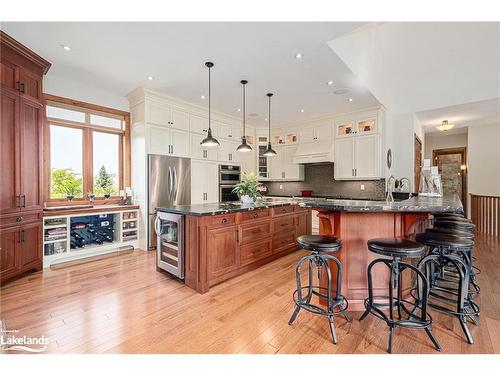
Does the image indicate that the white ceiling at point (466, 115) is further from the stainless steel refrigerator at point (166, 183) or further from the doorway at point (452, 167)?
the stainless steel refrigerator at point (166, 183)

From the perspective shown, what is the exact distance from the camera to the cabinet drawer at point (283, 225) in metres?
3.69

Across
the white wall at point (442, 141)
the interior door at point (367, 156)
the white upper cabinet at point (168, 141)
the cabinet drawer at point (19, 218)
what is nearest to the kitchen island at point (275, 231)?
the cabinet drawer at point (19, 218)

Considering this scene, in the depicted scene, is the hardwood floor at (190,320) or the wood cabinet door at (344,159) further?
the wood cabinet door at (344,159)

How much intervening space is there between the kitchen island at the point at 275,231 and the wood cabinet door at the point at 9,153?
1.66m

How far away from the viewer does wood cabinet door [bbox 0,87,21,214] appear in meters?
2.73

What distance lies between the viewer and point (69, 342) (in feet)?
5.89

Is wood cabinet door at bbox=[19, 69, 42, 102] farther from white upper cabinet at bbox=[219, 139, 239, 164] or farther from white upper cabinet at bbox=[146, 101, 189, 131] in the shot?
white upper cabinet at bbox=[219, 139, 239, 164]

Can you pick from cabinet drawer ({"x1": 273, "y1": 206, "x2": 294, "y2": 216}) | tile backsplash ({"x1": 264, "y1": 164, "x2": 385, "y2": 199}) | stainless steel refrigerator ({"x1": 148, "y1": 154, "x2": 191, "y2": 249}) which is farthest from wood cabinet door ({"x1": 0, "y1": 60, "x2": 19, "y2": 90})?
tile backsplash ({"x1": 264, "y1": 164, "x2": 385, "y2": 199})

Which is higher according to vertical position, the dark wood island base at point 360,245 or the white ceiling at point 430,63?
the white ceiling at point 430,63

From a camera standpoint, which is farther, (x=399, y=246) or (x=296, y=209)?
(x=296, y=209)

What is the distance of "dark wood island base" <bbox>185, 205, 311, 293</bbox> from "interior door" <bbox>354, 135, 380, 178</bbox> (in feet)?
7.86

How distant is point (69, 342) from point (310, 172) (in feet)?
19.2
